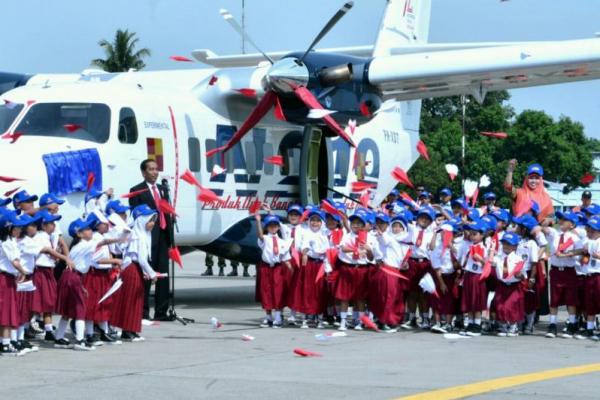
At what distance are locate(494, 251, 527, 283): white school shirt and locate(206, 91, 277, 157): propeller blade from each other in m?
5.21

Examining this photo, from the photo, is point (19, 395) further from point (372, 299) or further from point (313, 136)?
point (313, 136)

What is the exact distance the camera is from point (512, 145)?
75.4 m

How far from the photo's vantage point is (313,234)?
14.8 meters

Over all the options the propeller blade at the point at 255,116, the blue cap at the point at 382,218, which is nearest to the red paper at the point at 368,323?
the blue cap at the point at 382,218

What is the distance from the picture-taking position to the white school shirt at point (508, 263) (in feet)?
44.5

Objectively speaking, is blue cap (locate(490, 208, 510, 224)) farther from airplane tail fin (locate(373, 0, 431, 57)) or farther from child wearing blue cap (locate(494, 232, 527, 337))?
airplane tail fin (locate(373, 0, 431, 57))

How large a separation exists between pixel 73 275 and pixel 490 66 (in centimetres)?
868

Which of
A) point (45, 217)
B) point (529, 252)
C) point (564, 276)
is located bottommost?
point (564, 276)

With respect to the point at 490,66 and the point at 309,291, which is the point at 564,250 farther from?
the point at 490,66

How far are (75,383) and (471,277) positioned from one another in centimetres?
593

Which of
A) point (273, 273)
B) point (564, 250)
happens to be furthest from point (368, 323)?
point (564, 250)

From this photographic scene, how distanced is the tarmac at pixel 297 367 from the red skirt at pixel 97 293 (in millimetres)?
405

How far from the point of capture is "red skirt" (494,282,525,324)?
531 inches

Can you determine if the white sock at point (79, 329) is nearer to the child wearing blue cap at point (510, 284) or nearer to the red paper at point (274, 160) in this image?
the child wearing blue cap at point (510, 284)
